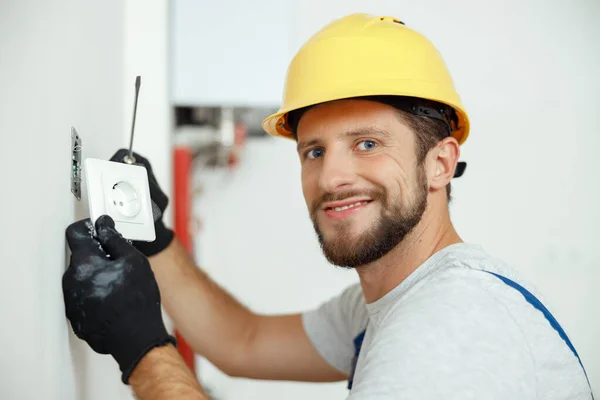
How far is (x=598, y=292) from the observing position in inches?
95.3

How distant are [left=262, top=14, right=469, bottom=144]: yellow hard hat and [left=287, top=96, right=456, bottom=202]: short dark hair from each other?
1.1 inches

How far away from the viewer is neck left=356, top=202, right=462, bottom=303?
1.24 m

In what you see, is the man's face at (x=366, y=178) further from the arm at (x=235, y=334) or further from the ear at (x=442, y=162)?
the arm at (x=235, y=334)

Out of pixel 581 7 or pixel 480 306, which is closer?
pixel 480 306

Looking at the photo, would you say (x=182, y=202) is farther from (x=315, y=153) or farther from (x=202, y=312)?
(x=315, y=153)

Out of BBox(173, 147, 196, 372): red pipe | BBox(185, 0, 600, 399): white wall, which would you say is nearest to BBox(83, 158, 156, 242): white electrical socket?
BBox(173, 147, 196, 372): red pipe

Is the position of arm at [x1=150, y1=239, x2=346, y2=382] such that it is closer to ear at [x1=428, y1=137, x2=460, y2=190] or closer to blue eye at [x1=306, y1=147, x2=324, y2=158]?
blue eye at [x1=306, y1=147, x2=324, y2=158]

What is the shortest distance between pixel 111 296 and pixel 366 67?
0.60 m

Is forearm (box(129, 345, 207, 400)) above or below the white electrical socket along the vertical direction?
below

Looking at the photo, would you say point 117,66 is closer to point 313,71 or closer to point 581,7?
point 313,71

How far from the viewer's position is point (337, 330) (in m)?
1.52

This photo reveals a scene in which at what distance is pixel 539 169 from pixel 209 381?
1.50 meters

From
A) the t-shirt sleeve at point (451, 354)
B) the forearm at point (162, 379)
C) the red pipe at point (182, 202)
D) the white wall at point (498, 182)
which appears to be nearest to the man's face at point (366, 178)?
the t-shirt sleeve at point (451, 354)

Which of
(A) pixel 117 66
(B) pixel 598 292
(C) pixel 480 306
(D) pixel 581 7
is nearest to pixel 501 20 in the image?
(D) pixel 581 7
